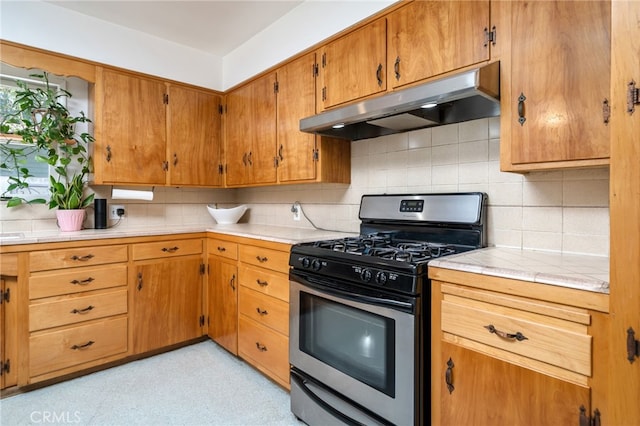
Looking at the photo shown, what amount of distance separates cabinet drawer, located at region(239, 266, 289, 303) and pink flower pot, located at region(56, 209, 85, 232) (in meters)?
1.31

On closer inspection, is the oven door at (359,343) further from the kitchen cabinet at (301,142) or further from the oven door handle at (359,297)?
the kitchen cabinet at (301,142)

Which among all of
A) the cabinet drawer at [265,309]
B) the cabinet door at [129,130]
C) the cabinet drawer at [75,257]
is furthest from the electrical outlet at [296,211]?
the cabinet drawer at [75,257]

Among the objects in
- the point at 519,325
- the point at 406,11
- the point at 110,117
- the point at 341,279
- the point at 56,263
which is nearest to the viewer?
the point at 519,325

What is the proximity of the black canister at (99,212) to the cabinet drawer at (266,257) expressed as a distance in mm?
1244

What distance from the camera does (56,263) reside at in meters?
2.12

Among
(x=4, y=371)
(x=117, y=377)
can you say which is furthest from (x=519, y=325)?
(x=4, y=371)

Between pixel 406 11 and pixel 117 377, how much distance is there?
284 cm

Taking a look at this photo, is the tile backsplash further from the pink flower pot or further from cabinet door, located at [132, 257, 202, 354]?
cabinet door, located at [132, 257, 202, 354]

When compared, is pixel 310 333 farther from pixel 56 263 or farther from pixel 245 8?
pixel 245 8

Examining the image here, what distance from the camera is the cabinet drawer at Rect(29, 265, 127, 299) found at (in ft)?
6.79

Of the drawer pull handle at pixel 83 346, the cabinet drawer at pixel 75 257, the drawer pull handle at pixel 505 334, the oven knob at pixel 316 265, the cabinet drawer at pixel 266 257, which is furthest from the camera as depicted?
the drawer pull handle at pixel 83 346

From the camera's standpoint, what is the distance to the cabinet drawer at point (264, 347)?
1.97 m

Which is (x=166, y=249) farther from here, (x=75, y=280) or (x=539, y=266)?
(x=539, y=266)

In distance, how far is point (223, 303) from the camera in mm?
2553
